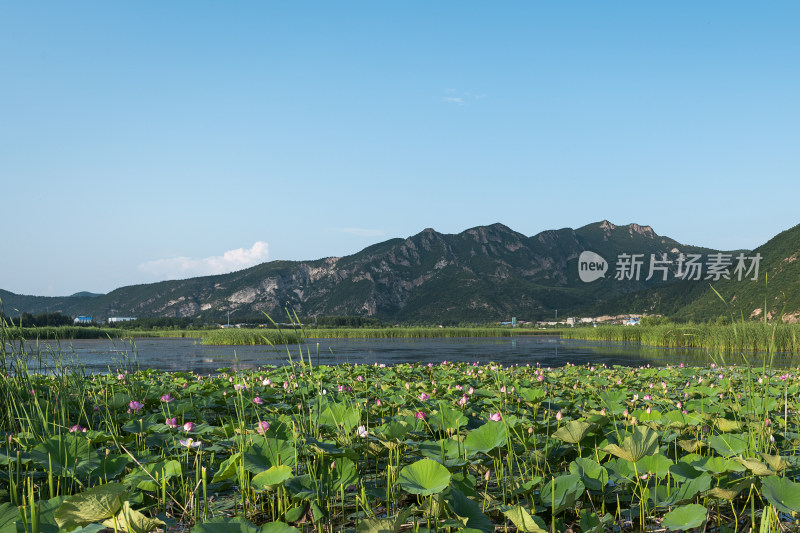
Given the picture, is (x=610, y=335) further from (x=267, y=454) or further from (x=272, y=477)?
(x=272, y=477)

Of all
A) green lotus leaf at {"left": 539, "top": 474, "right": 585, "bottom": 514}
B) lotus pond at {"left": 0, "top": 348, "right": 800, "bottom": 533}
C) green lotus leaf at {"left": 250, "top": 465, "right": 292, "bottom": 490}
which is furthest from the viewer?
green lotus leaf at {"left": 539, "top": 474, "right": 585, "bottom": 514}

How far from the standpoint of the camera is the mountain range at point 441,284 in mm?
112812

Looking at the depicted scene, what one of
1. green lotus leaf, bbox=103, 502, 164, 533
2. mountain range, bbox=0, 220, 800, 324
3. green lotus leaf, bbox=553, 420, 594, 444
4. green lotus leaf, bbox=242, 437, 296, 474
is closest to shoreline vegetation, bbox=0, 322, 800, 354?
green lotus leaf, bbox=242, 437, 296, 474

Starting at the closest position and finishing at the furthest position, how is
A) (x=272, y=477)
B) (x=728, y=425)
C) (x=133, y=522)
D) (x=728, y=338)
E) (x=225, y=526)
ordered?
(x=225, y=526) < (x=133, y=522) < (x=272, y=477) < (x=728, y=425) < (x=728, y=338)

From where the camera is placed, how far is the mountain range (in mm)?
112812

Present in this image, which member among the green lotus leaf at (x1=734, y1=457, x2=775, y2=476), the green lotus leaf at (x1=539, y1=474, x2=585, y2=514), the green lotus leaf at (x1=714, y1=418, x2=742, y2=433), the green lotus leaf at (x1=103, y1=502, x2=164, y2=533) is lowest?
the green lotus leaf at (x1=714, y1=418, x2=742, y2=433)

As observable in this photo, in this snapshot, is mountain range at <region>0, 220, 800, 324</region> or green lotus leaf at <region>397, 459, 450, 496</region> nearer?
green lotus leaf at <region>397, 459, 450, 496</region>

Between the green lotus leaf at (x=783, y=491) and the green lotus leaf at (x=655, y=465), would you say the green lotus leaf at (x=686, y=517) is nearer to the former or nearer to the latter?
the green lotus leaf at (x=783, y=491)

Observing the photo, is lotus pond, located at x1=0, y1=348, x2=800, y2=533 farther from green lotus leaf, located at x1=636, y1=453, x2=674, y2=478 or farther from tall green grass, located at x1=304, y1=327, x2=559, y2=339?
tall green grass, located at x1=304, y1=327, x2=559, y2=339

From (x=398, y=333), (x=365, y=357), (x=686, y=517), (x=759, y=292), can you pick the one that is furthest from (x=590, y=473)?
(x=759, y=292)

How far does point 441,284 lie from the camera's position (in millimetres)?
131250

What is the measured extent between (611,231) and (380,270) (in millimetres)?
102872

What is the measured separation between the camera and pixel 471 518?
6.81ft

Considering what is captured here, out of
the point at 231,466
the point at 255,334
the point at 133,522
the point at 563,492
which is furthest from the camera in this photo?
the point at 255,334
